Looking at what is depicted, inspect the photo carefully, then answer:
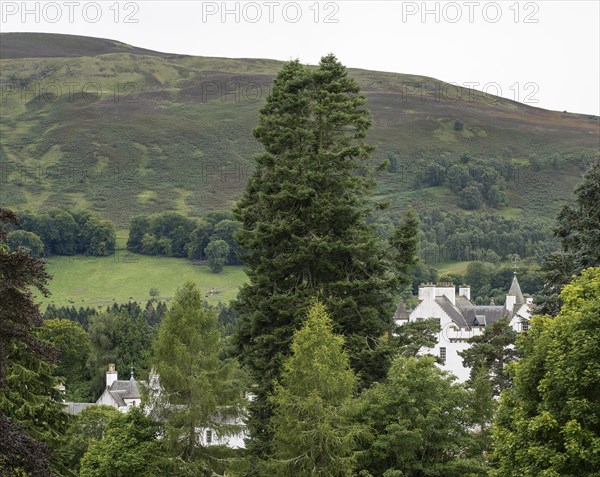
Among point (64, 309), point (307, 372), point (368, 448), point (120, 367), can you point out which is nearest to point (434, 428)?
point (368, 448)

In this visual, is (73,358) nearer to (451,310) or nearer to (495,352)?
(451,310)

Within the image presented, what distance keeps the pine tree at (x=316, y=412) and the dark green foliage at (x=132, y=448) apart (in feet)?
23.0

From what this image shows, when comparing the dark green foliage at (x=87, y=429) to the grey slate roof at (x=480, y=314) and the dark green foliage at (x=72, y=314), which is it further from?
the dark green foliage at (x=72, y=314)

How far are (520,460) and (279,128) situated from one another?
75.1 feet

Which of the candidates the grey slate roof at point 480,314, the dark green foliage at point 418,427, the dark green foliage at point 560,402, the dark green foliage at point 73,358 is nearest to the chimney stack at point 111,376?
the dark green foliage at point 73,358

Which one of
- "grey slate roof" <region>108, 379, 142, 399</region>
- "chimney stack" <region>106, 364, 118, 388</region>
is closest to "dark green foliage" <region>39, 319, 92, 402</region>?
"chimney stack" <region>106, 364, 118, 388</region>

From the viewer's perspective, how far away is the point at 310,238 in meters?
49.8

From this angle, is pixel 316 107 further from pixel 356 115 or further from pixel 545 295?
pixel 545 295

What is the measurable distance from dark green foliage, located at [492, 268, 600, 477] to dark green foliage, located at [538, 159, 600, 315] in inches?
444

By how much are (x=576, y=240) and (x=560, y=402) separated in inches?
619

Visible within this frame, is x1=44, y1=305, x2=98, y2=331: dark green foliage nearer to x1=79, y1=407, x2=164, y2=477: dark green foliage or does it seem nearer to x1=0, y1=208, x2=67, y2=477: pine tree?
x1=79, y1=407, x2=164, y2=477: dark green foliage

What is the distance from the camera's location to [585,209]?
48031 mm

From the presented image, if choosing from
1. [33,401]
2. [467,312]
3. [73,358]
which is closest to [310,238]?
[33,401]

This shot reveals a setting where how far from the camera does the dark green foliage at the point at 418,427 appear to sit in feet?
139
